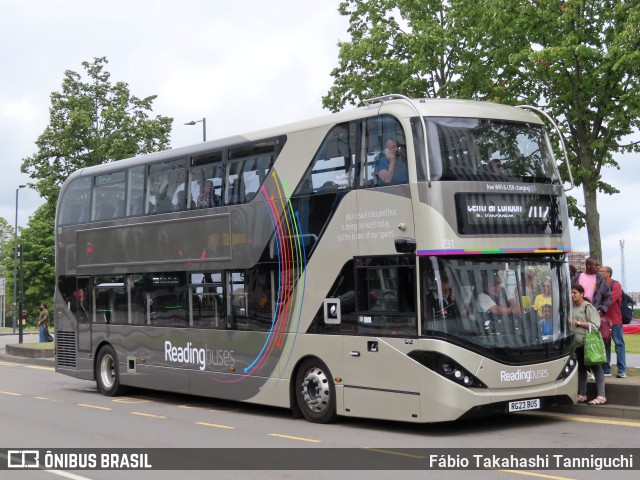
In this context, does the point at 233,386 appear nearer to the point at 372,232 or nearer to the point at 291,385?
the point at 291,385

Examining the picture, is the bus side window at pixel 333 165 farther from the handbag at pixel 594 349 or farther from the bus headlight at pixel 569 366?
the handbag at pixel 594 349

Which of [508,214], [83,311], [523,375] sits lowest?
[523,375]

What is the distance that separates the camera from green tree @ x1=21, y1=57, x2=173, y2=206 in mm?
40781

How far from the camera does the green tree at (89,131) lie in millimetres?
40781

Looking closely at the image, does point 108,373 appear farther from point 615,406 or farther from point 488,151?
point 615,406

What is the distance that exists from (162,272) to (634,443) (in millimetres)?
9522

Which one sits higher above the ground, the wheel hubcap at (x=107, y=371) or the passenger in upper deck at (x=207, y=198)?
the passenger in upper deck at (x=207, y=198)

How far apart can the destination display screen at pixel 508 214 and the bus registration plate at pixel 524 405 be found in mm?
2246

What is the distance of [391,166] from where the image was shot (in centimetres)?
1281

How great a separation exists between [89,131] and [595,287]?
3087 cm

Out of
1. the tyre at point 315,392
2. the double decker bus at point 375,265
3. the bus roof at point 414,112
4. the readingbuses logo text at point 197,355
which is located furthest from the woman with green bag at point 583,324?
the readingbuses logo text at point 197,355

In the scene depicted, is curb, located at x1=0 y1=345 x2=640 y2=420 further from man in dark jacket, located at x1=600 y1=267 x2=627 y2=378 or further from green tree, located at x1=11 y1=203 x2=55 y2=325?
green tree, located at x1=11 y1=203 x2=55 y2=325

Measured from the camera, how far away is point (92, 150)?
1624 inches

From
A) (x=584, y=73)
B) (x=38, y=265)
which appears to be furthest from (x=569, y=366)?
(x=38, y=265)
